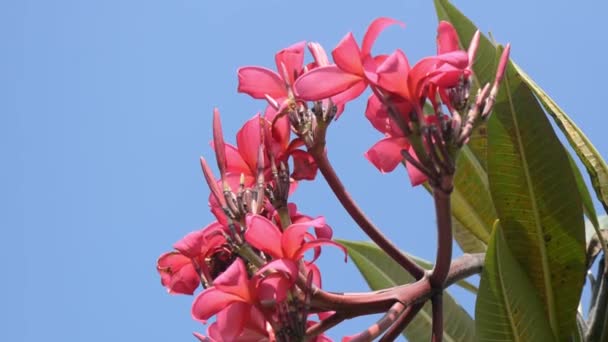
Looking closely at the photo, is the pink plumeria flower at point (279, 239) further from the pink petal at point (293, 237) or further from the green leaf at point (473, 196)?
the green leaf at point (473, 196)

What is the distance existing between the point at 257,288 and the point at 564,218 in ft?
1.80

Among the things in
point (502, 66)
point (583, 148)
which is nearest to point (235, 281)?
point (502, 66)

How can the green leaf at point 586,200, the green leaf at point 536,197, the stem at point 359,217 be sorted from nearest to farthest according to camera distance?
the stem at point 359,217, the green leaf at point 536,197, the green leaf at point 586,200

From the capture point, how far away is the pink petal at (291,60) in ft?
3.17

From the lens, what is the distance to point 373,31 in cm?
89

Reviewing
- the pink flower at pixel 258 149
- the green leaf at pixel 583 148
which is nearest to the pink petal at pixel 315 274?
the pink flower at pixel 258 149

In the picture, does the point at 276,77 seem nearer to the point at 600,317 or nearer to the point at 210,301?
the point at 210,301

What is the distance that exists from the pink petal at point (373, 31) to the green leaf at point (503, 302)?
0.89 feet

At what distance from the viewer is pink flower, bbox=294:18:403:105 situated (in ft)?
2.76

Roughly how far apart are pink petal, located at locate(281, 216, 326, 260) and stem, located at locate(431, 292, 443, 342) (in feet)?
0.53

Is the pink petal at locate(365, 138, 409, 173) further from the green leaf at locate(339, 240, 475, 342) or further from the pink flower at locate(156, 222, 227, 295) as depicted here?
the green leaf at locate(339, 240, 475, 342)

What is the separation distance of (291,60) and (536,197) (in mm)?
428

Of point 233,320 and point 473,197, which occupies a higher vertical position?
point 473,197

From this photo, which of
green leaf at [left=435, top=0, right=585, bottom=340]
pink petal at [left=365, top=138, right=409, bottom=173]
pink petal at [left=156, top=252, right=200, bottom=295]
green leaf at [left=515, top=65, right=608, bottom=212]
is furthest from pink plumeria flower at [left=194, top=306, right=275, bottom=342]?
green leaf at [left=515, top=65, right=608, bottom=212]
